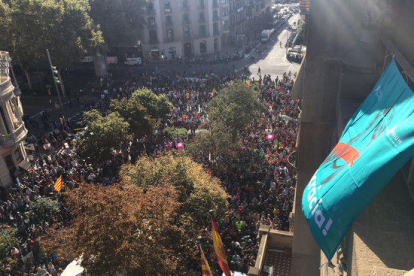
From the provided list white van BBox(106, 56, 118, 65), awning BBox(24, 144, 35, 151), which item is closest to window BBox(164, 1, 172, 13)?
white van BBox(106, 56, 118, 65)

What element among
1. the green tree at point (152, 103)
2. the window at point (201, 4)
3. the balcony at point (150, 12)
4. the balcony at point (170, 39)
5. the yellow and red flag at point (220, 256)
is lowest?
the yellow and red flag at point (220, 256)

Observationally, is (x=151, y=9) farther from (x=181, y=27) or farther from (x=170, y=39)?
(x=181, y=27)

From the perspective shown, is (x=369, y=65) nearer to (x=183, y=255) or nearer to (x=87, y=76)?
(x=183, y=255)

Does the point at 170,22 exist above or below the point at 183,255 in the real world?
above

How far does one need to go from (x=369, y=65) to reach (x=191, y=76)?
128ft

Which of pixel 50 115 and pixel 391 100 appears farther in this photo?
pixel 50 115

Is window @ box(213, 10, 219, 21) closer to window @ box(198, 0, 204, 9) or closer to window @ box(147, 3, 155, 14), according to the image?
window @ box(198, 0, 204, 9)

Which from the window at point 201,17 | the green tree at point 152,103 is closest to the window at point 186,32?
the window at point 201,17

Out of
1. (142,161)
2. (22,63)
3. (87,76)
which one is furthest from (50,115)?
(142,161)

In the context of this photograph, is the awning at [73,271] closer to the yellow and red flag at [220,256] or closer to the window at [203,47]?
the yellow and red flag at [220,256]

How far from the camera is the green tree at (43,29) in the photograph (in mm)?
35719

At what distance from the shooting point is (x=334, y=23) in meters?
11.2

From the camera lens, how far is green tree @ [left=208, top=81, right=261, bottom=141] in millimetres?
25734

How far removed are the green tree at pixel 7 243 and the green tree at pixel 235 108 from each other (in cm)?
1464
